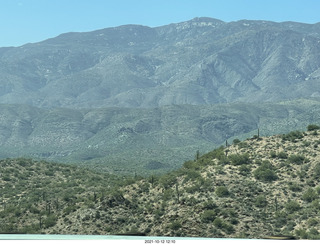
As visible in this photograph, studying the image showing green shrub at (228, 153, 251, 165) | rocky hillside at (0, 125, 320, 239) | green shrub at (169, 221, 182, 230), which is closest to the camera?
rocky hillside at (0, 125, 320, 239)

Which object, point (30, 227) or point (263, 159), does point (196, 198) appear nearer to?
point (263, 159)

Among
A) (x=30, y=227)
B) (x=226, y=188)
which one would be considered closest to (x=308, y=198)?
(x=226, y=188)

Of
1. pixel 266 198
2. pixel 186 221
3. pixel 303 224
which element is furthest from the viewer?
pixel 266 198

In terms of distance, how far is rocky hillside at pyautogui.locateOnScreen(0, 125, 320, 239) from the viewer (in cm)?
5641

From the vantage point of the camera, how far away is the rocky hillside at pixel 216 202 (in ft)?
185

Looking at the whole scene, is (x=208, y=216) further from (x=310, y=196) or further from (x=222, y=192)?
(x=310, y=196)

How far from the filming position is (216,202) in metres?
61.6

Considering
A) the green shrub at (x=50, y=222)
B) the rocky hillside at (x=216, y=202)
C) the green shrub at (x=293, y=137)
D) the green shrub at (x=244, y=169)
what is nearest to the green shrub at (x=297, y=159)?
the rocky hillside at (x=216, y=202)

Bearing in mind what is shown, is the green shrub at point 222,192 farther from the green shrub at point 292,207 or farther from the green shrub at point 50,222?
the green shrub at point 50,222

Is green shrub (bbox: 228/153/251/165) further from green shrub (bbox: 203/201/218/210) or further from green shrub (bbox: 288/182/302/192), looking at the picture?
green shrub (bbox: 203/201/218/210)

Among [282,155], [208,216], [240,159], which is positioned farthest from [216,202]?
[282,155]

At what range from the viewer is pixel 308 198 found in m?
60.4

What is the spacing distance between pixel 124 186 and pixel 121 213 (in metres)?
11.1

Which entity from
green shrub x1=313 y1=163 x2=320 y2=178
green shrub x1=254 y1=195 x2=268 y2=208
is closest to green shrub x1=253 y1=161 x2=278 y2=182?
green shrub x1=313 y1=163 x2=320 y2=178
